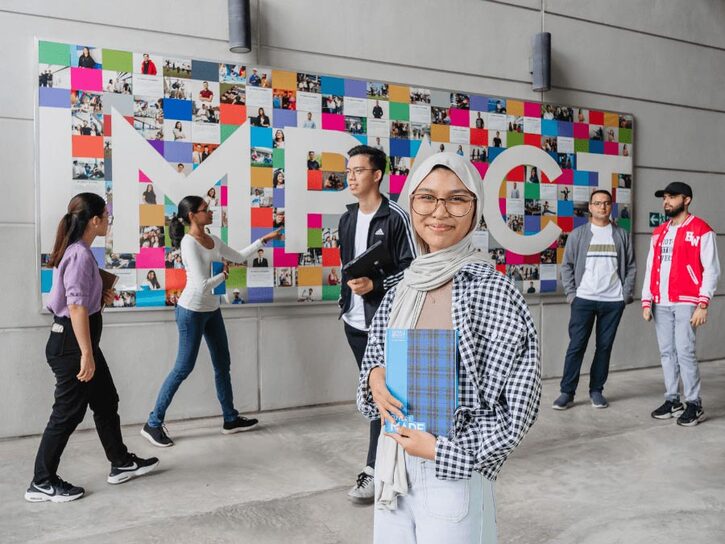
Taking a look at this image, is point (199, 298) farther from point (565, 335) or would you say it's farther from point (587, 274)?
point (565, 335)

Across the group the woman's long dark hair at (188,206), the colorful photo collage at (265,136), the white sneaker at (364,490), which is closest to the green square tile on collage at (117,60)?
the colorful photo collage at (265,136)

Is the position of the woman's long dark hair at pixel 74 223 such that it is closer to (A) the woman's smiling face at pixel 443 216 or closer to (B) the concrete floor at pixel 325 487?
(B) the concrete floor at pixel 325 487

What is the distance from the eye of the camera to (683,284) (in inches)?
178

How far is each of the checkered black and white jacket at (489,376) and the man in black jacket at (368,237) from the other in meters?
1.68

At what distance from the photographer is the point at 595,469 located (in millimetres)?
3605

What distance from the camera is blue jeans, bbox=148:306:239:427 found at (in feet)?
13.0

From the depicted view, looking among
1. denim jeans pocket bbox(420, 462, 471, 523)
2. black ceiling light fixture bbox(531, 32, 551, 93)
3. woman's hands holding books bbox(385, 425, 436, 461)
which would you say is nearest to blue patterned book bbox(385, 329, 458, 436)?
woman's hands holding books bbox(385, 425, 436, 461)

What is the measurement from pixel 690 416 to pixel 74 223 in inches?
167

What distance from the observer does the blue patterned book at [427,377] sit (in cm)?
130

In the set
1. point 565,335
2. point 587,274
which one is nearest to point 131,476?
point 587,274

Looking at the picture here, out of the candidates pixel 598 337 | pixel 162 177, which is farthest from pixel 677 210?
pixel 162 177

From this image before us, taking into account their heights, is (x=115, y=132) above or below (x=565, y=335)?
above

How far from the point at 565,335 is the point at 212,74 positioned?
13.1 feet

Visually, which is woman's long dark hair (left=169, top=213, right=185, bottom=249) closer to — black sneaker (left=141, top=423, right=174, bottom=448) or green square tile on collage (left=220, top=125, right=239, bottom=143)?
green square tile on collage (left=220, top=125, right=239, bottom=143)
